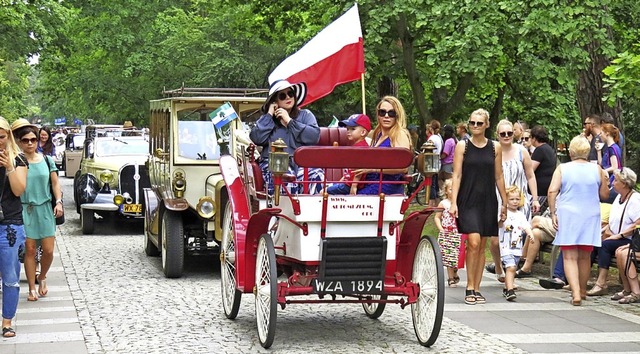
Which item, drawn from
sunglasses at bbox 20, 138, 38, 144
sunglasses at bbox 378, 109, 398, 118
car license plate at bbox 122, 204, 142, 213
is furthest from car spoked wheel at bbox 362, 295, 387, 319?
car license plate at bbox 122, 204, 142, 213

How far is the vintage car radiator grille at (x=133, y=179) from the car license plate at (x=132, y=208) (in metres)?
1.12

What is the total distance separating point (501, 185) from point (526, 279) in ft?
8.05

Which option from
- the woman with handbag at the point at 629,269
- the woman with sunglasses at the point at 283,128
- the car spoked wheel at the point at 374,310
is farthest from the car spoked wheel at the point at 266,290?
the woman with handbag at the point at 629,269

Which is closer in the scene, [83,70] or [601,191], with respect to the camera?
[601,191]

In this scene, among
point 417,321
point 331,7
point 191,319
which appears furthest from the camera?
point 331,7

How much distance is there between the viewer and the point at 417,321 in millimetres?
8719

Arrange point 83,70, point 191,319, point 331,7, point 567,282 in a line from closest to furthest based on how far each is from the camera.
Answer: point 191,319 → point 567,282 → point 331,7 → point 83,70

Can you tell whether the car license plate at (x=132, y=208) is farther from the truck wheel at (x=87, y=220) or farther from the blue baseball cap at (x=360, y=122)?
the blue baseball cap at (x=360, y=122)

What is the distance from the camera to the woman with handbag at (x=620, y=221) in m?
11.4

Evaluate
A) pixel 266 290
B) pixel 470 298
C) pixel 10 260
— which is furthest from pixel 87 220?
pixel 266 290

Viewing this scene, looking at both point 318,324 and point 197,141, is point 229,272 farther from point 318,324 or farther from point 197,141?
point 197,141

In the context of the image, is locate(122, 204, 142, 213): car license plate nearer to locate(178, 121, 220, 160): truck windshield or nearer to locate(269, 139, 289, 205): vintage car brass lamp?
locate(178, 121, 220, 160): truck windshield

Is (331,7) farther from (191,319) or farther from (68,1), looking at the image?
(68,1)

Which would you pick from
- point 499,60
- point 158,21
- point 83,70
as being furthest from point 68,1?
point 499,60
